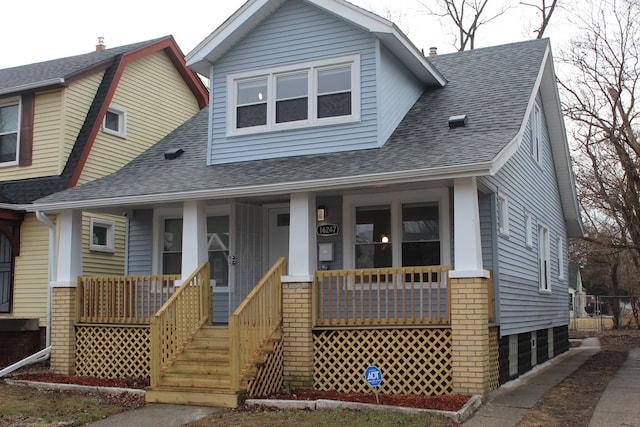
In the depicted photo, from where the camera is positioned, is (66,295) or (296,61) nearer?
(66,295)

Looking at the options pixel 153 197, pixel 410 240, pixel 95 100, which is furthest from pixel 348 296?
pixel 95 100

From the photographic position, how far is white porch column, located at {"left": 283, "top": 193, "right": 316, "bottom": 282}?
11.2 m

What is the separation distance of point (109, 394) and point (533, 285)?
8.78 m

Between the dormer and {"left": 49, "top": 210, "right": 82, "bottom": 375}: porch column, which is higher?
the dormer

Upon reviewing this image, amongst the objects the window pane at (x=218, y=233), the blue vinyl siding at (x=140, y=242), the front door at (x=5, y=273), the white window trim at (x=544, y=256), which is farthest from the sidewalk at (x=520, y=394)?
the front door at (x=5, y=273)

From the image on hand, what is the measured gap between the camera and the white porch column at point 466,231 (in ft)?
33.4

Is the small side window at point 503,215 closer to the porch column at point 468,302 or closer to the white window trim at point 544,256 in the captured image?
the porch column at point 468,302

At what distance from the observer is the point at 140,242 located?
14.6 meters

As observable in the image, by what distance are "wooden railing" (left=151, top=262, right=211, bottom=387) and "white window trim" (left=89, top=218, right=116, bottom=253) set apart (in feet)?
18.0

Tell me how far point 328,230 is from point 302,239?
144cm

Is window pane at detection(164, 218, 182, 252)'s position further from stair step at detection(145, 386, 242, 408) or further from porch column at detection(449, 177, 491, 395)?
porch column at detection(449, 177, 491, 395)

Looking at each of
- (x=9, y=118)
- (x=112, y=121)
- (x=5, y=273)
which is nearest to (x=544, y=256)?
(x=112, y=121)

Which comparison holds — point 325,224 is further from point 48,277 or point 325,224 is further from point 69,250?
point 48,277

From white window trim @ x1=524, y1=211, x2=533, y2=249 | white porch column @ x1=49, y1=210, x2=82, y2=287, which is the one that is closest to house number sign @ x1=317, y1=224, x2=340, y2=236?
white window trim @ x1=524, y1=211, x2=533, y2=249
